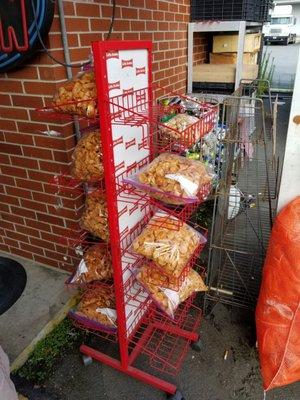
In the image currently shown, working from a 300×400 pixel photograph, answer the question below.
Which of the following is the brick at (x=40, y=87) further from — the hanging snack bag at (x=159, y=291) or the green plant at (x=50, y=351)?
the green plant at (x=50, y=351)

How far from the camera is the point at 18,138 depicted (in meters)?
2.29

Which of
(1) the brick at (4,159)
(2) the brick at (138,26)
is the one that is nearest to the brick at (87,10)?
(2) the brick at (138,26)

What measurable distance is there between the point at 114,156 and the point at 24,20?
95 cm

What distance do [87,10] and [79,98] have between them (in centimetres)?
100

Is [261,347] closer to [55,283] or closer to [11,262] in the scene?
[55,283]

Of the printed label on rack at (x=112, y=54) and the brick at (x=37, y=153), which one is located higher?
the printed label on rack at (x=112, y=54)

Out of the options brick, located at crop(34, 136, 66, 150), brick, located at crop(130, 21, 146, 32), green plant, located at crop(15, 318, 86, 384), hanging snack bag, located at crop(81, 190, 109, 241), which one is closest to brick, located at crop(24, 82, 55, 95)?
brick, located at crop(34, 136, 66, 150)

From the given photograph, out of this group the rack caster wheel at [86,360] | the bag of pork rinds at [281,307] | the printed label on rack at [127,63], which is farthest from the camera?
the rack caster wheel at [86,360]

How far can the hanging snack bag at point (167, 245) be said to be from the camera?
158cm

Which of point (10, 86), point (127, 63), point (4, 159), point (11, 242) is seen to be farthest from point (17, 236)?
point (127, 63)

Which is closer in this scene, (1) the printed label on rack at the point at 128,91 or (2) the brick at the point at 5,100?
(1) the printed label on rack at the point at 128,91

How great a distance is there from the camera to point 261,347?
5.92 ft

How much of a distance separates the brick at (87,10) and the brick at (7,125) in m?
0.81

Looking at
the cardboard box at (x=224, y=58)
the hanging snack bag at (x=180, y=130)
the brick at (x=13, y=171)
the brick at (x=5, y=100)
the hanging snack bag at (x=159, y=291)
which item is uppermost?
the cardboard box at (x=224, y=58)
